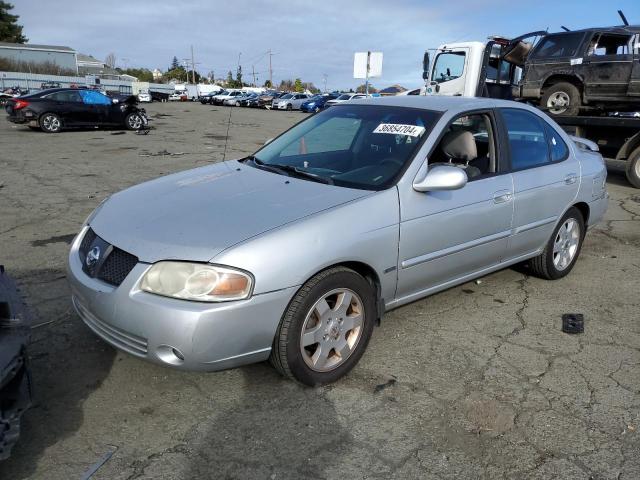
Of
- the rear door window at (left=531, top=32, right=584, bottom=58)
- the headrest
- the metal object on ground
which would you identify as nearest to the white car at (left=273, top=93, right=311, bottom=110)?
the rear door window at (left=531, top=32, right=584, bottom=58)

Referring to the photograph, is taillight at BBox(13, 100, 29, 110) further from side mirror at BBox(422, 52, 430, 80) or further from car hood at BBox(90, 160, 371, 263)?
car hood at BBox(90, 160, 371, 263)

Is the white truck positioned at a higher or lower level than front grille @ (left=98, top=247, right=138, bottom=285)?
higher

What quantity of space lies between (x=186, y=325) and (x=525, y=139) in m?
3.17

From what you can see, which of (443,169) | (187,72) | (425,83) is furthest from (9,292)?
(187,72)

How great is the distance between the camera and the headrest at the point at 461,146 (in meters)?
3.81

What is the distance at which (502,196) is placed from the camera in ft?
12.7

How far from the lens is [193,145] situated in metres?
14.9

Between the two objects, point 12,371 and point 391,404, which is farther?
point 391,404

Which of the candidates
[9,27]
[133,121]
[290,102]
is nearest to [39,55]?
[9,27]

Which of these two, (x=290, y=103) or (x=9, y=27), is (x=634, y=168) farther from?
(x=9, y=27)

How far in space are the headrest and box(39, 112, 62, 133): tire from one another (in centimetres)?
1687

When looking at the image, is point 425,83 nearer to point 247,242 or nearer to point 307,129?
point 307,129

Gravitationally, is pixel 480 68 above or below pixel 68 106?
above

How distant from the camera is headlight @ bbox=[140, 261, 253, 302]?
99.8 inches
